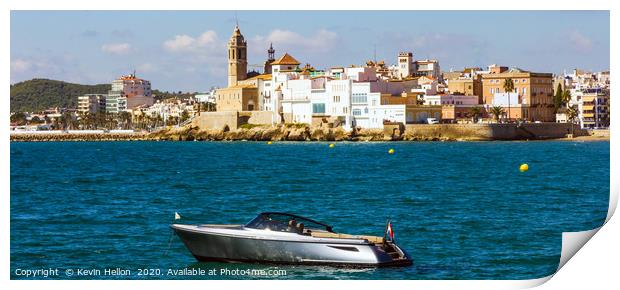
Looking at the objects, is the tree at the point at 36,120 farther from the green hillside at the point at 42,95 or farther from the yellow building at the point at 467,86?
the yellow building at the point at 467,86

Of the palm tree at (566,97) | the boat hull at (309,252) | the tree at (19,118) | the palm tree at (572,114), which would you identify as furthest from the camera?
the tree at (19,118)

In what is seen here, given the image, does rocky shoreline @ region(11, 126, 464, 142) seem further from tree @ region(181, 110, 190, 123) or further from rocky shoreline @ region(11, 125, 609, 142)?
tree @ region(181, 110, 190, 123)

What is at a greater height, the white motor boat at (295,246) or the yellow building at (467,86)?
the yellow building at (467,86)

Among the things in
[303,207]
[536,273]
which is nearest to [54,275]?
[536,273]

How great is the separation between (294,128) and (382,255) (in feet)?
190

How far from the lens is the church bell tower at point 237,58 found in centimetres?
8438

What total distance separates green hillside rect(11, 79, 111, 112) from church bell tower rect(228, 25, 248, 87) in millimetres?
24038

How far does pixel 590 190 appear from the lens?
86.6 feet

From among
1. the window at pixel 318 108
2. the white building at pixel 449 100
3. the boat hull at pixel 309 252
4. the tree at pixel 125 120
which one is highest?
the white building at pixel 449 100

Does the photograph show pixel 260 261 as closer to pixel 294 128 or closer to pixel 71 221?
pixel 71 221

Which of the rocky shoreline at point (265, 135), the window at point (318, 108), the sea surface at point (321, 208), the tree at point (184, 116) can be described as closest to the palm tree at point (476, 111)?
the rocky shoreline at point (265, 135)

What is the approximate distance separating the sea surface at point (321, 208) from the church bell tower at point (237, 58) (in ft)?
143

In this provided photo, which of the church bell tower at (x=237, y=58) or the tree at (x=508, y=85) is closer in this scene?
the tree at (x=508, y=85)

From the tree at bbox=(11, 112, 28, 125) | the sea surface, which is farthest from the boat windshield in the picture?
the tree at bbox=(11, 112, 28, 125)
